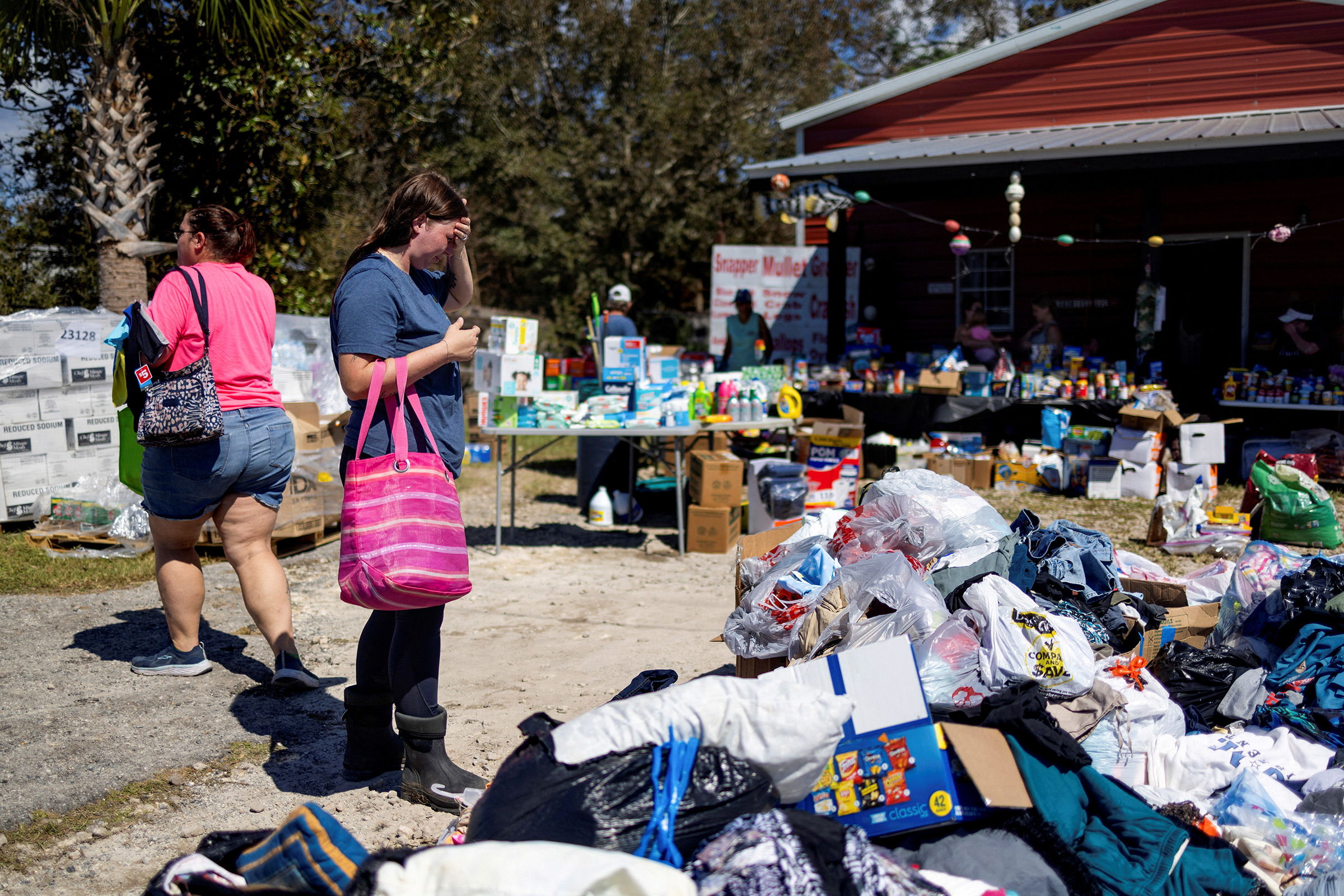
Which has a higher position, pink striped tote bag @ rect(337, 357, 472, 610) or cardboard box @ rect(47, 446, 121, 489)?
pink striped tote bag @ rect(337, 357, 472, 610)

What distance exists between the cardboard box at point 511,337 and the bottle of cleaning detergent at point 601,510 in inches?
54.6

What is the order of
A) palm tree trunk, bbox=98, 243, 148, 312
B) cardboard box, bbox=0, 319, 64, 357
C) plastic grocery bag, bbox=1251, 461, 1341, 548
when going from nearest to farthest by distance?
plastic grocery bag, bbox=1251, 461, 1341, 548 → cardboard box, bbox=0, 319, 64, 357 → palm tree trunk, bbox=98, 243, 148, 312

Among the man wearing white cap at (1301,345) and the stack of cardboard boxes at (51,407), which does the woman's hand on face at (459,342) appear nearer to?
the stack of cardboard boxes at (51,407)

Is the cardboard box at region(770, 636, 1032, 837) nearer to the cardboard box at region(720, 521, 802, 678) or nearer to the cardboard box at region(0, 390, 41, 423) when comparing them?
the cardboard box at region(720, 521, 802, 678)

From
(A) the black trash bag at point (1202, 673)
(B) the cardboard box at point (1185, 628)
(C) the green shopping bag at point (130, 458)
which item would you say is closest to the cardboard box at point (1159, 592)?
(B) the cardboard box at point (1185, 628)

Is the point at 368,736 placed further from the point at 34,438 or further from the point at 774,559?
the point at 34,438

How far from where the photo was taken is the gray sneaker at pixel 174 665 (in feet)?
13.4

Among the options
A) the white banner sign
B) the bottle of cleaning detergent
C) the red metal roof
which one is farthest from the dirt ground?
the red metal roof

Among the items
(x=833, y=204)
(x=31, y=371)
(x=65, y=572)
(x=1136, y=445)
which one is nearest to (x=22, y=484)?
(x=31, y=371)

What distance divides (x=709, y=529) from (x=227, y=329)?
3.96 m

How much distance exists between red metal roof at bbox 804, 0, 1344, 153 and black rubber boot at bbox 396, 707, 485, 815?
12.4m

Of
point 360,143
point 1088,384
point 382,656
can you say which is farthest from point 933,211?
point 382,656

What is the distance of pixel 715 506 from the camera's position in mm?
7094

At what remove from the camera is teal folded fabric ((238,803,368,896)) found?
1831 millimetres
